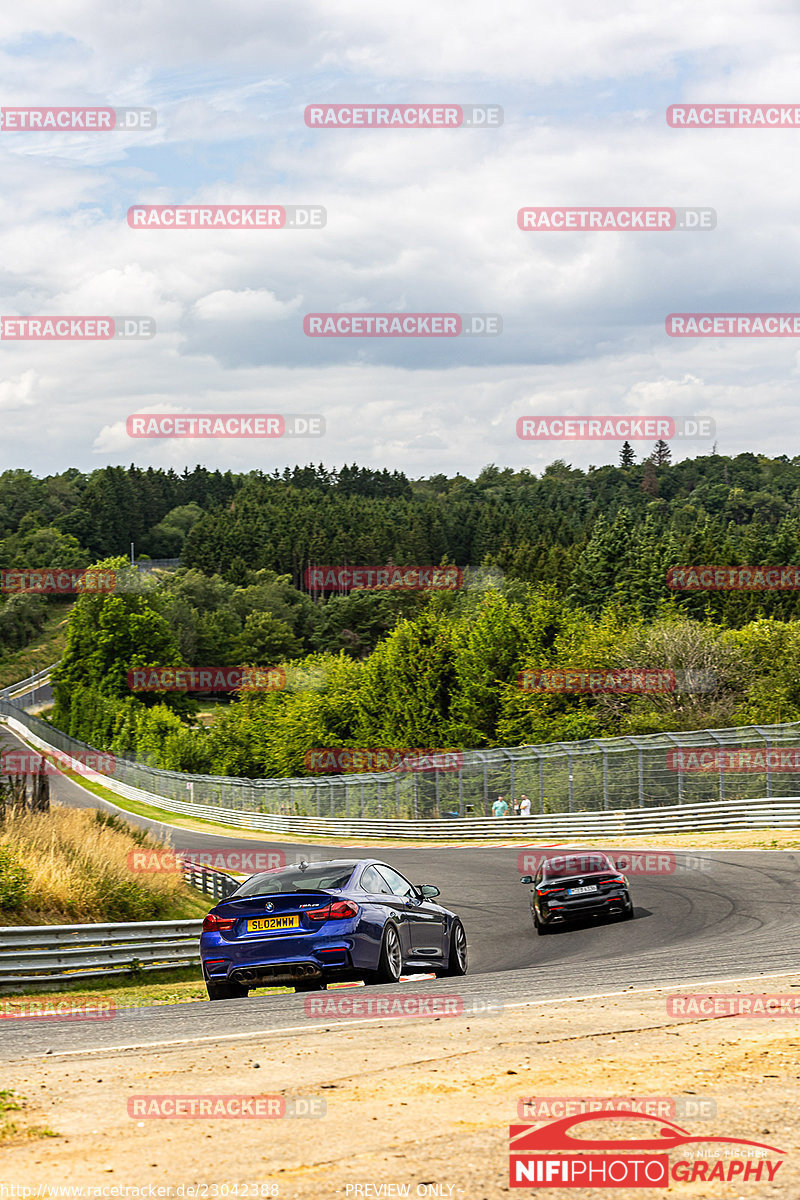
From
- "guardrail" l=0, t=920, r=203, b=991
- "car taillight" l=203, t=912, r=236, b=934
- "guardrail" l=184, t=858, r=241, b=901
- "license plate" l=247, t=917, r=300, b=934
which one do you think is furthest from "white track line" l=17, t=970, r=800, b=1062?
"guardrail" l=184, t=858, r=241, b=901

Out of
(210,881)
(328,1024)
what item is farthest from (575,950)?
(210,881)

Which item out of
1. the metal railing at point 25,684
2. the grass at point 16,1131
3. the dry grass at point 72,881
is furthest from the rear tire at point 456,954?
the metal railing at point 25,684

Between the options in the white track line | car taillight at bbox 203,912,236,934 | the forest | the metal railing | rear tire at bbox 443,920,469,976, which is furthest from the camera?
the metal railing

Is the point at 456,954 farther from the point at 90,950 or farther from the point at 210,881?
the point at 210,881

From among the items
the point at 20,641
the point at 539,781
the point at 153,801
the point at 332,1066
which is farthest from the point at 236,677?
the point at 332,1066

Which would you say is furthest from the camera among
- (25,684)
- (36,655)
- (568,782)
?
(36,655)

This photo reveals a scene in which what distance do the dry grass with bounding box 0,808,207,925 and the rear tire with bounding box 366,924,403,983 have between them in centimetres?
569

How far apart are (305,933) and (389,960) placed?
848 millimetres

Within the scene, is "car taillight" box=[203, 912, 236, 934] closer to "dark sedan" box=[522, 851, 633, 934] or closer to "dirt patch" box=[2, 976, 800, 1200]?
"dirt patch" box=[2, 976, 800, 1200]

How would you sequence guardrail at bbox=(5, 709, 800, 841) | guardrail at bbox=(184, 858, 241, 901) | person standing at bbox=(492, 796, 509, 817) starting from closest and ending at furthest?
1. guardrail at bbox=(184, 858, 241, 901)
2. guardrail at bbox=(5, 709, 800, 841)
3. person standing at bbox=(492, 796, 509, 817)

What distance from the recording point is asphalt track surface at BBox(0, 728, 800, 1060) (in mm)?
8875

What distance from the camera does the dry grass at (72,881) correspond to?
591 inches

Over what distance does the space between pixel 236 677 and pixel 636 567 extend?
4883 centimetres

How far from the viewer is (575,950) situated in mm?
14664
